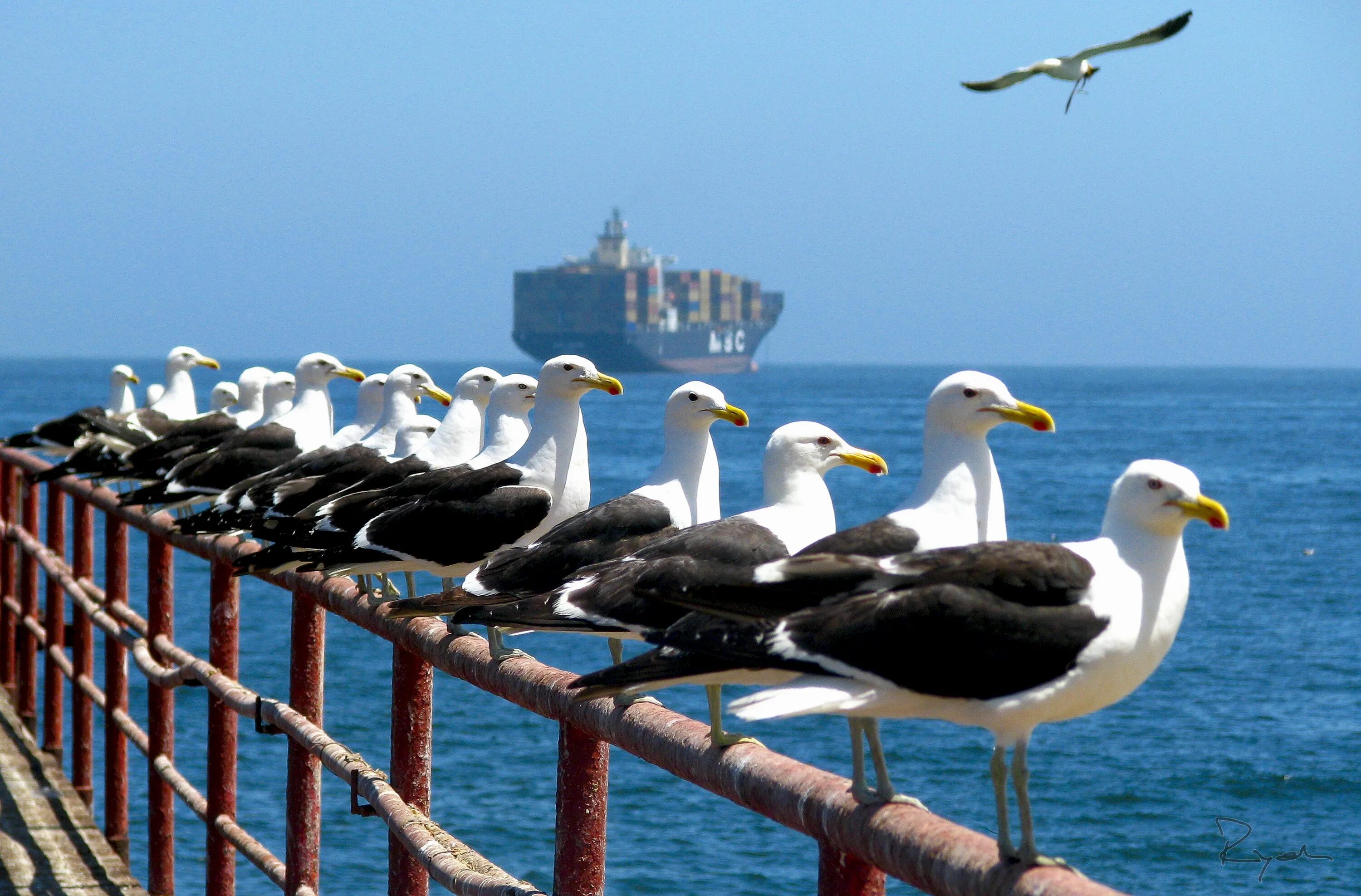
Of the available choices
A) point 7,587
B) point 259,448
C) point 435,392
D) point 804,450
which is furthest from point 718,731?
point 7,587

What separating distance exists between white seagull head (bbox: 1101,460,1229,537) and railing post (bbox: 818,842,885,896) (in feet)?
2.10

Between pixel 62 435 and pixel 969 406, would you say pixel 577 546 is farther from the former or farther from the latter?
pixel 62 435

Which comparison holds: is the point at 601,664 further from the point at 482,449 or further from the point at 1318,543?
the point at 1318,543

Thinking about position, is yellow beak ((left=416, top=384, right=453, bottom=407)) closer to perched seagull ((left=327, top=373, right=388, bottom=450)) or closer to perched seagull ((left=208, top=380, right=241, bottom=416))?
perched seagull ((left=327, top=373, right=388, bottom=450))

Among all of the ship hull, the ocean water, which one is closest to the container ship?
the ship hull

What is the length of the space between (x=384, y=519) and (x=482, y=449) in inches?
38.5

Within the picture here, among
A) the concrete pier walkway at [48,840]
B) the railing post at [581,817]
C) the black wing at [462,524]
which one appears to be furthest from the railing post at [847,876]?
the concrete pier walkway at [48,840]

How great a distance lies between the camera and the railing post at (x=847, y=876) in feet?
7.54

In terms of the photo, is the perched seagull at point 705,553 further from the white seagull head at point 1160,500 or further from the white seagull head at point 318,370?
the white seagull head at point 318,370

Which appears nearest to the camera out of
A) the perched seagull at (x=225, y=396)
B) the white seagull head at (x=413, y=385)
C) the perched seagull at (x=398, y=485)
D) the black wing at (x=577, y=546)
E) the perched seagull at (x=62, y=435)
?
the black wing at (x=577, y=546)

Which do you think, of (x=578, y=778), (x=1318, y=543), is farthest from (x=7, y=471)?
(x=1318, y=543)

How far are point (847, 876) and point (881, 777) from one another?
0.96 feet

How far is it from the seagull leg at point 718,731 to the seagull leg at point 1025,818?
42cm

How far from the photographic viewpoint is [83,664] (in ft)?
23.7
